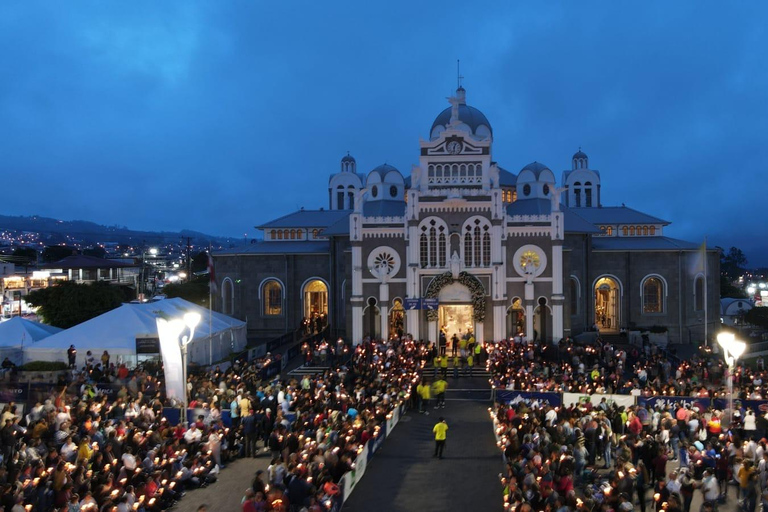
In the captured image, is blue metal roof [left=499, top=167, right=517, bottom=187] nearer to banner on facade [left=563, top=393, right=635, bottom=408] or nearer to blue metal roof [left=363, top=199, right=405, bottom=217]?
blue metal roof [left=363, top=199, right=405, bottom=217]

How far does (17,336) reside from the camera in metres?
32.8

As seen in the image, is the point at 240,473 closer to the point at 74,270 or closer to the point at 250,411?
the point at 250,411

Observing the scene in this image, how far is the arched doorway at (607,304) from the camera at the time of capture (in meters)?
45.2

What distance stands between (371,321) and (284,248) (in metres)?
12.3

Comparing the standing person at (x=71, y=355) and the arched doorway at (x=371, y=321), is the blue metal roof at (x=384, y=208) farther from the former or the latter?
the standing person at (x=71, y=355)

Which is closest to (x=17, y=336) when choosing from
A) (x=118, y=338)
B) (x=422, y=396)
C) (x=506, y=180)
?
(x=118, y=338)

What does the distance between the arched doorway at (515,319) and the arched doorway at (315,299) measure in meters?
14.6

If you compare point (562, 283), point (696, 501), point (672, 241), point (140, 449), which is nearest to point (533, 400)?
point (696, 501)

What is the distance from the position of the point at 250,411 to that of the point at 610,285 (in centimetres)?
3221

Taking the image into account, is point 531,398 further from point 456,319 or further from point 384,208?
point 384,208

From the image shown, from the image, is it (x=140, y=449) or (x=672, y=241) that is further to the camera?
(x=672, y=241)

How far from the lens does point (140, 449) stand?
15930 millimetres

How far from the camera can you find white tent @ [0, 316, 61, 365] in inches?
1250

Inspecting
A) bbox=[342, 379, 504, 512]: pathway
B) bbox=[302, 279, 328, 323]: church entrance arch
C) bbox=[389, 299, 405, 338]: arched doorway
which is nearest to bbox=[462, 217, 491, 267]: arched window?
bbox=[389, 299, 405, 338]: arched doorway
